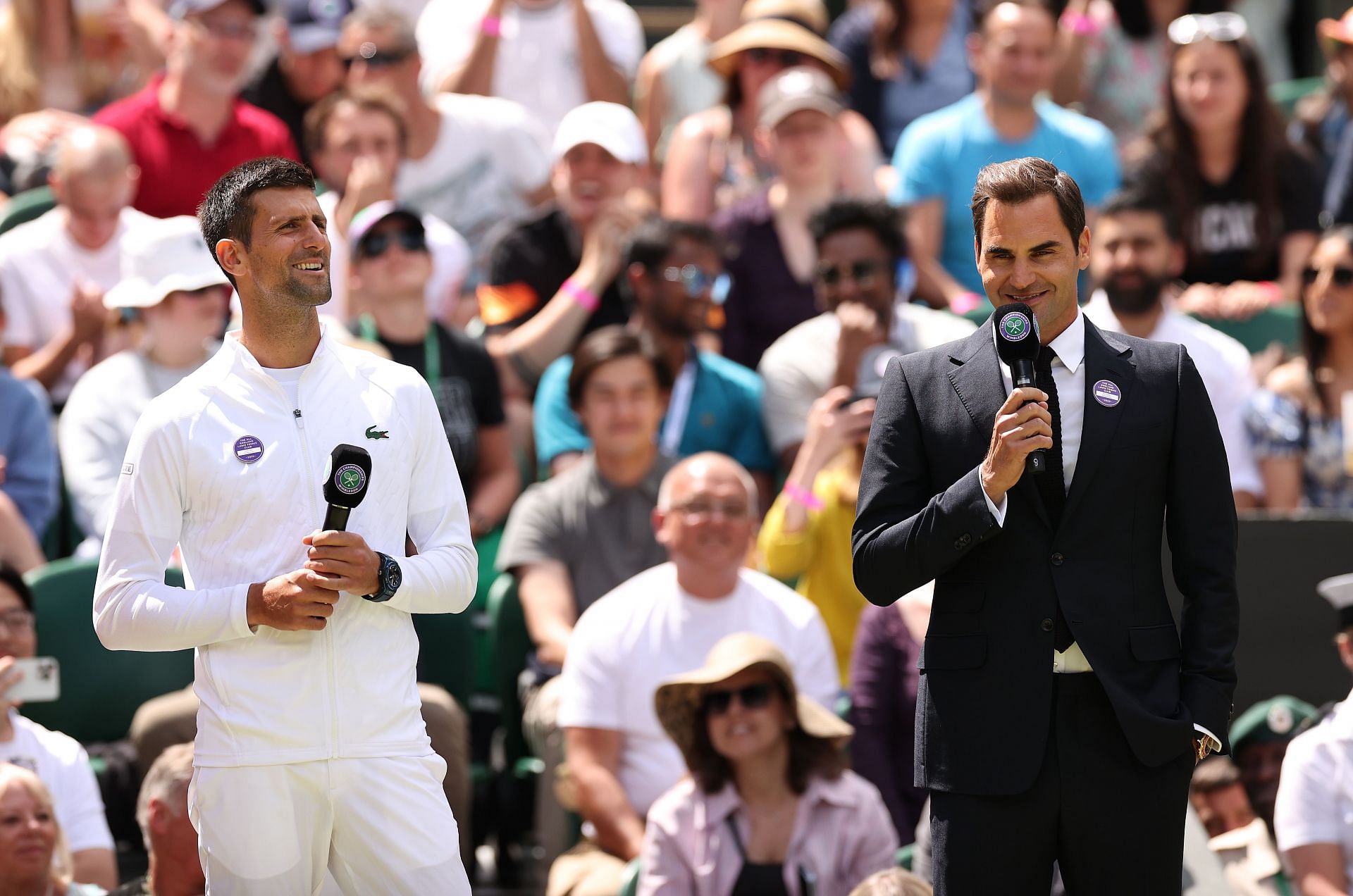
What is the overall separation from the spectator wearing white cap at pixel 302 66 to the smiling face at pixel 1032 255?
6339mm

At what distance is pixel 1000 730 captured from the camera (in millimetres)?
3350

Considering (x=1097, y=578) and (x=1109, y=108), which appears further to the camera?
(x=1109, y=108)

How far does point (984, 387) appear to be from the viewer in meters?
3.46

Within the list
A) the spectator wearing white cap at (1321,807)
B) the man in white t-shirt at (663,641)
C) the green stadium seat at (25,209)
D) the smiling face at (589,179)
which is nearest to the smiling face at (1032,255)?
the spectator wearing white cap at (1321,807)

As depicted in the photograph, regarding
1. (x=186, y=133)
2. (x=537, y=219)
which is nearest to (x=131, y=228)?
(x=186, y=133)

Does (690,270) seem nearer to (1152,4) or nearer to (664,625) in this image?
(664,625)

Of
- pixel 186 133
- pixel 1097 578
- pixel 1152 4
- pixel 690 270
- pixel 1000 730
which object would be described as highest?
pixel 1152 4

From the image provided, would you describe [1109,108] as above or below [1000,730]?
above

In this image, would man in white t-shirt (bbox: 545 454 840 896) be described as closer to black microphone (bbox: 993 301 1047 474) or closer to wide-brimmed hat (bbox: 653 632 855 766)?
wide-brimmed hat (bbox: 653 632 855 766)

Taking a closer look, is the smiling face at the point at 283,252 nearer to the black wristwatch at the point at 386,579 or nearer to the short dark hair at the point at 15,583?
the black wristwatch at the point at 386,579

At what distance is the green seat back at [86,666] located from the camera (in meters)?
6.21

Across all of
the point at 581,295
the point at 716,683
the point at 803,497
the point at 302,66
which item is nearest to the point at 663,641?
the point at 716,683

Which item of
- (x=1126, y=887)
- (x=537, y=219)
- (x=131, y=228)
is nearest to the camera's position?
(x=1126, y=887)

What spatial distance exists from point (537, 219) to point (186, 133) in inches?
65.3
